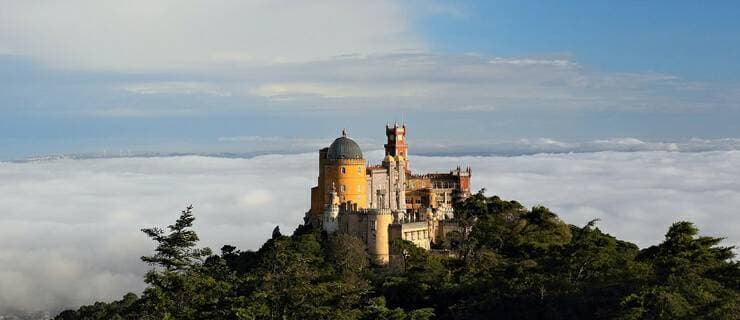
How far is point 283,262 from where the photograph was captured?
52.9m

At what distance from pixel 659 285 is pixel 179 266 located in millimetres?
24656

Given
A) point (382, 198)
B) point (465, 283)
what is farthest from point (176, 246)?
point (382, 198)

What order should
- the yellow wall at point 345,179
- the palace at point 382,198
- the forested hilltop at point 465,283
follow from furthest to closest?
the yellow wall at point 345,179 → the palace at point 382,198 → the forested hilltop at point 465,283

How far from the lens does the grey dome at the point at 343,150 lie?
263ft

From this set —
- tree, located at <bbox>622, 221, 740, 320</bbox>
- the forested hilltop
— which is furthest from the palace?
tree, located at <bbox>622, 221, 740, 320</bbox>

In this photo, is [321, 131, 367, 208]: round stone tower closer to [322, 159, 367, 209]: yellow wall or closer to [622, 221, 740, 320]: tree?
[322, 159, 367, 209]: yellow wall

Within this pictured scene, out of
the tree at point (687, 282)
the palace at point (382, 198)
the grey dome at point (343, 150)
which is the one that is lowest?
the tree at point (687, 282)

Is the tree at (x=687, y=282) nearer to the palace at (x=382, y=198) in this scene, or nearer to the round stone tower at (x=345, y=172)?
the palace at (x=382, y=198)

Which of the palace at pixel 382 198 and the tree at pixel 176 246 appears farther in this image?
the palace at pixel 382 198

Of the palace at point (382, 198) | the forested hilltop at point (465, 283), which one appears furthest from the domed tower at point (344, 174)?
the forested hilltop at point (465, 283)

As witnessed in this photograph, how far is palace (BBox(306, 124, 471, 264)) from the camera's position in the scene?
7594 centimetres

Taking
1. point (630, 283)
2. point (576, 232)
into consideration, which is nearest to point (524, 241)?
point (576, 232)

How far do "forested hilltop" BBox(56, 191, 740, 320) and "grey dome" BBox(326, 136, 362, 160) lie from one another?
9.54 meters

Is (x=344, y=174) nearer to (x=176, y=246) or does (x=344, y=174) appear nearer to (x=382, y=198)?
(x=382, y=198)
